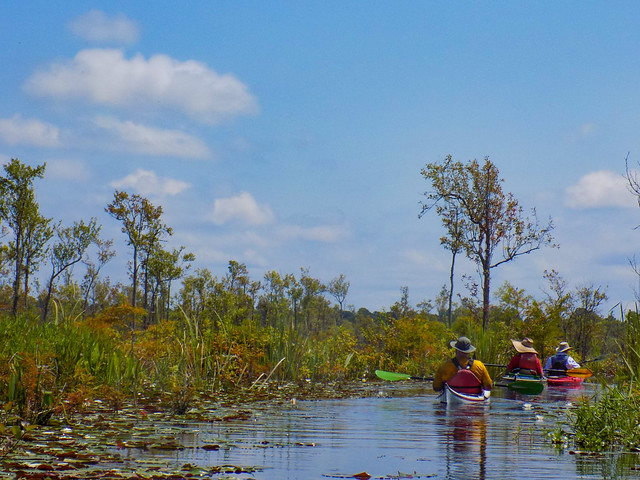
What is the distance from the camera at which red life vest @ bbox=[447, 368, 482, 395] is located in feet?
46.4

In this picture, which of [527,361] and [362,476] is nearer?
[362,476]

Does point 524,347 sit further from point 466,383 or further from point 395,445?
point 395,445

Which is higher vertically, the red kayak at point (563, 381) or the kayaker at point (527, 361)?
the kayaker at point (527, 361)

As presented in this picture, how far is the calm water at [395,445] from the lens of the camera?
663 cm

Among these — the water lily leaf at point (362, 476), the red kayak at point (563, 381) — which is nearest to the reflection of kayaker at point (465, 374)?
the water lily leaf at point (362, 476)

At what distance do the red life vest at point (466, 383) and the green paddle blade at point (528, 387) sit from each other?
3133 millimetres

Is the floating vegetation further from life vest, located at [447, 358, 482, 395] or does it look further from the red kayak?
the red kayak

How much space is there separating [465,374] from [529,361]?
653 centimetres

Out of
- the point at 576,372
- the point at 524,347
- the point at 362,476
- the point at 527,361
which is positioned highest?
the point at 524,347

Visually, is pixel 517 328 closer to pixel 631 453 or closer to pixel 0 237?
pixel 631 453

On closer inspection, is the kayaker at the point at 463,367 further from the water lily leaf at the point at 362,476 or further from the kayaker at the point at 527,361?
the water lily leaf at the point at 362,476

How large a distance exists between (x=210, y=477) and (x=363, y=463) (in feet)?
6.58

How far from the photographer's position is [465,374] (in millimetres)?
14141

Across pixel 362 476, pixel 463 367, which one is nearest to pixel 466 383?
pixel 463 367
